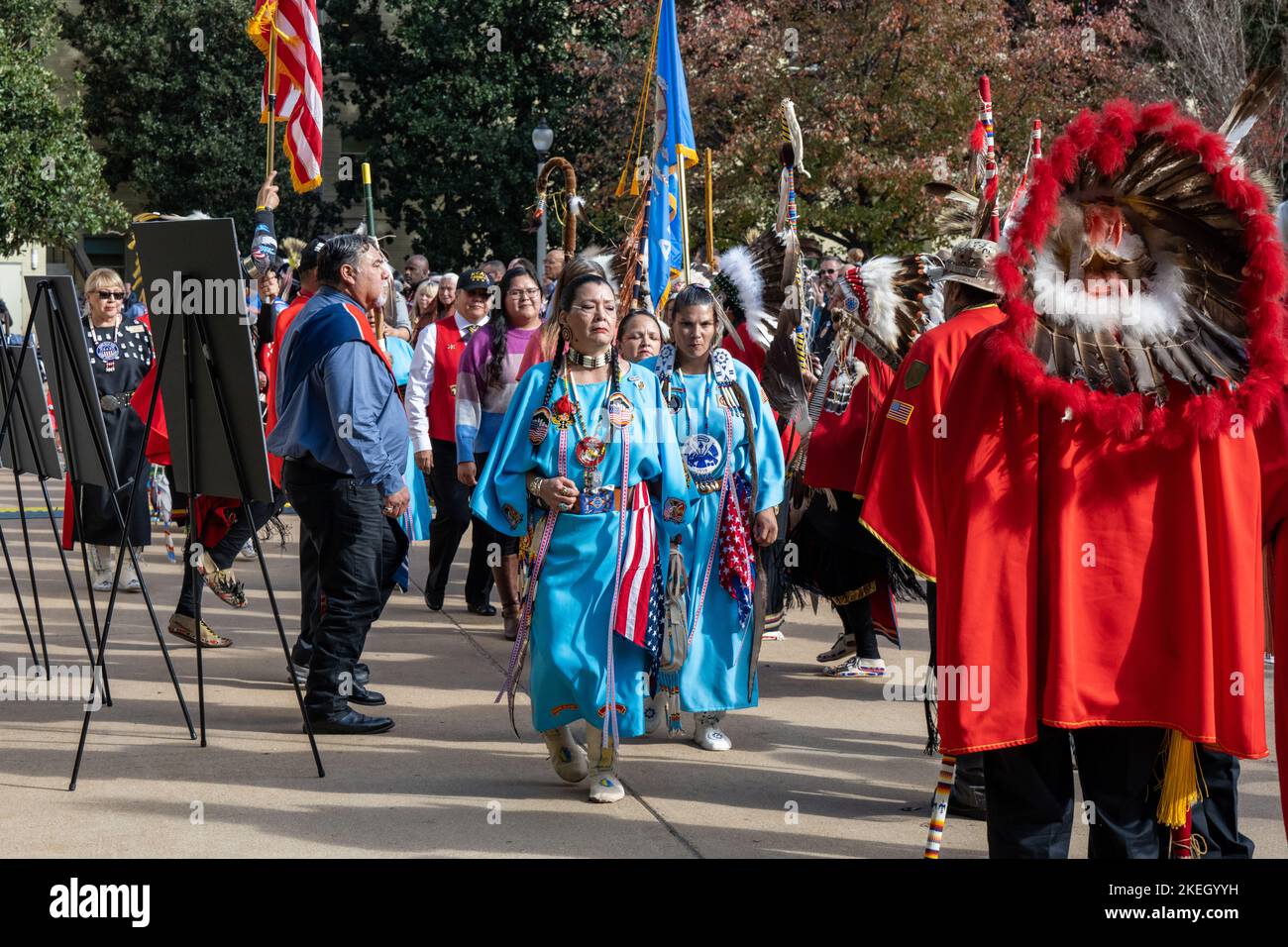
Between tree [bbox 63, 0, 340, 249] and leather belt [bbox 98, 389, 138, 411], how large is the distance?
22770mm

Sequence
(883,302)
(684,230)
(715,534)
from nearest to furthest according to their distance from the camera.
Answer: (715,534) → (883,302) → (684,230)

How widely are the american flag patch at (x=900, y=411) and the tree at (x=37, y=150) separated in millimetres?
25160

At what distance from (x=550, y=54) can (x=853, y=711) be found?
24028mm

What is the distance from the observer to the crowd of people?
11.7ft

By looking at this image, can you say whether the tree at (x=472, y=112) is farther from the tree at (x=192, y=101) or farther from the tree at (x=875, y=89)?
the tree at (x=875, y=89)

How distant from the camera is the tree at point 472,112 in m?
28.8

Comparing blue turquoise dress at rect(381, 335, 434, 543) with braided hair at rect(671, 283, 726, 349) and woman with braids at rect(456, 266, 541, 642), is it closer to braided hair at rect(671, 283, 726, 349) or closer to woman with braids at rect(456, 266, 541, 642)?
woman with braids at rect(456, 266, 541, 642)

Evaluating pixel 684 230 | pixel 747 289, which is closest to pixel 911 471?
pixel 747 289

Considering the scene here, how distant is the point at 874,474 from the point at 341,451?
2.36 metres

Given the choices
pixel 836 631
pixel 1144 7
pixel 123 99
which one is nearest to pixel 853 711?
pixel 836 631

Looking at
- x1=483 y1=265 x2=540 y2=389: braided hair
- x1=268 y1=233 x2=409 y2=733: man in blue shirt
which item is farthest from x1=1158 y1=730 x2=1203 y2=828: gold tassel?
x1=483 y1=265 x2=540 y2=389: braided hair

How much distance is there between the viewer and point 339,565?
20.4 ft

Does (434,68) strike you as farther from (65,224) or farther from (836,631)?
(836,631)

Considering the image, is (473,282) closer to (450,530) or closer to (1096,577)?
(450,530)
